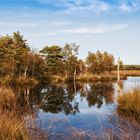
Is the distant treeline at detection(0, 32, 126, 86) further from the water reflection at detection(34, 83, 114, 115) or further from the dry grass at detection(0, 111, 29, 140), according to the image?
the dry grass at detection(0, 111, 29, 140)

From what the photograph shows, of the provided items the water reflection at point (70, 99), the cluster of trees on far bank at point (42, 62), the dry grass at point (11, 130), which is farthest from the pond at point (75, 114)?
the cluster of trees on far bank at point (42, 62)

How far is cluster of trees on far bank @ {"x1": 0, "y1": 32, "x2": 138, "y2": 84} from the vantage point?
3719 cm

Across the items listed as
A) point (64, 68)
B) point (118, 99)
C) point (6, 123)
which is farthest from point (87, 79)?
point (6, 123)

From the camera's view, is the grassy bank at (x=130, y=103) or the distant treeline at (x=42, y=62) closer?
the grassy bank at (x=130, y=103)

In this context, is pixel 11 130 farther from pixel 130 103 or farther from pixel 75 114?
pixel 75 114

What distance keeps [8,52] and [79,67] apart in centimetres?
2441

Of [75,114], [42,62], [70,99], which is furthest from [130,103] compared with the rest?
[42,62]

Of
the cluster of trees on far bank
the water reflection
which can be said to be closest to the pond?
the water reflection

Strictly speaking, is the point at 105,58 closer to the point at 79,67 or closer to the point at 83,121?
the point at 79,67

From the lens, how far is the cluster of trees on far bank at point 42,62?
3719 centimetres

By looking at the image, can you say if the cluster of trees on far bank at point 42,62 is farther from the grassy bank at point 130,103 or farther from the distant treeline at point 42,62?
the grassy bank at point 130,103

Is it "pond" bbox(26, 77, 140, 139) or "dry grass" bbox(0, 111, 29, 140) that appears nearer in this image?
"dry grass" bbox(0, 111, 29, 140)

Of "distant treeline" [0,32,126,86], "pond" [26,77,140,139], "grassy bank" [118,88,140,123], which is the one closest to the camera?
"pond" [26,77,140,139]

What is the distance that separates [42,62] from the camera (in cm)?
4862
